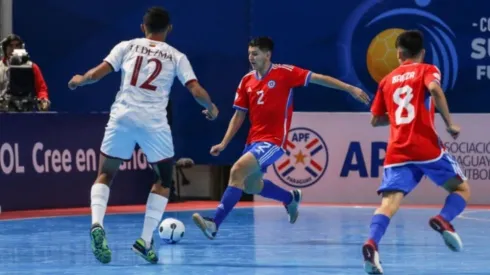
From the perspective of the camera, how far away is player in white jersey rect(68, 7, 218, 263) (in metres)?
10.6

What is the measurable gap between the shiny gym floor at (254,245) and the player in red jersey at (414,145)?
592 mm

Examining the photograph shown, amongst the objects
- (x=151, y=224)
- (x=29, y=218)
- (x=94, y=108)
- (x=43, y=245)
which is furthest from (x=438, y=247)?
(x=94, y=108)

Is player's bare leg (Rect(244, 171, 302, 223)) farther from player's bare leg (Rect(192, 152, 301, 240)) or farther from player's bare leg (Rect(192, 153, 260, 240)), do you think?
player's bare leg (Rect(192, 153, 260, 240))

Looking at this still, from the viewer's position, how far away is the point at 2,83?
17.9 metres

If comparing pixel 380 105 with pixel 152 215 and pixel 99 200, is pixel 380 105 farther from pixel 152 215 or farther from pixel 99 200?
pixel 99 200

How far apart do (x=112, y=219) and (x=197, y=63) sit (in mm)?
4540

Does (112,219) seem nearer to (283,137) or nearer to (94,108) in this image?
(283,137)

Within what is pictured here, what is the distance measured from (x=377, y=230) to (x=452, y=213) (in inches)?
28.3

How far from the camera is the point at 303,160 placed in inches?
720

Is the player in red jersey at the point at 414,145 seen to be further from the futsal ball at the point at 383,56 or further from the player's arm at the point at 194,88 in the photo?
the futsal ball at the point at 383,56

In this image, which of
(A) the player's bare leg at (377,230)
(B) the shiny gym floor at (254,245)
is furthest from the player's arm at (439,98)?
(B) the shiny gym floor at (254,245)

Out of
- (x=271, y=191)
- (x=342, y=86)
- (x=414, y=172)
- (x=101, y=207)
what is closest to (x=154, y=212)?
(x=101, y=207)

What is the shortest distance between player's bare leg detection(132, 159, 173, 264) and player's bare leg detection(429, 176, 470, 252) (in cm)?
234

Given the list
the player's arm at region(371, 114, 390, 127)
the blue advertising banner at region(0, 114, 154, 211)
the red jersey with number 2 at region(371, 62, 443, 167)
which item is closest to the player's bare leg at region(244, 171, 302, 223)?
the player's arm at region(371, 114, 390, 127)
